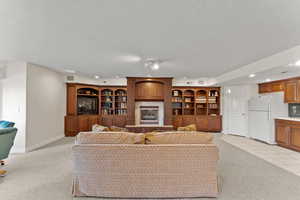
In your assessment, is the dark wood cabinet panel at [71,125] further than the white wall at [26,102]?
Yes

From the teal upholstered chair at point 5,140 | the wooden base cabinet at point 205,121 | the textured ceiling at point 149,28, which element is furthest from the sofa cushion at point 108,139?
the wooden base cabinet at point 205,121

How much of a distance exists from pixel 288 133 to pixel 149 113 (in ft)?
16.3

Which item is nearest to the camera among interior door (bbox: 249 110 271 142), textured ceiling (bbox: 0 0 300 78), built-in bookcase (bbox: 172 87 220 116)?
textured ceiling (bbox: 0 0 300 78)

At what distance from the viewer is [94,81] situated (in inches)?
299

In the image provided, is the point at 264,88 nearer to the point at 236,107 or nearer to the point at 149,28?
the point at 236,107

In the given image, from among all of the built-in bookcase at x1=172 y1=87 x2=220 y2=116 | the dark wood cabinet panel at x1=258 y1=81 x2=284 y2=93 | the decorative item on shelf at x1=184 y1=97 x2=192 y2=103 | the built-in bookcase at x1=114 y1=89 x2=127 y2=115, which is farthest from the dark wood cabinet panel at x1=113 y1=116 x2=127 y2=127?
the dark wood cabinet panel at x1=258 y1=81 x2=284 y2=93

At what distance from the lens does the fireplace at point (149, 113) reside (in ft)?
25.2

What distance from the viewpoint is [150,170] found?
230 centimetres

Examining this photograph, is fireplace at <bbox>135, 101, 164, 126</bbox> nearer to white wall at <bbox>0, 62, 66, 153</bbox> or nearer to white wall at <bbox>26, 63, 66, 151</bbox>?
white wall at <bbox>26, 63, 66, 151</bbox>

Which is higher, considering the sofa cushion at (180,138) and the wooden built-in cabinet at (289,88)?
the wooden built-in cabinet at (289,88)

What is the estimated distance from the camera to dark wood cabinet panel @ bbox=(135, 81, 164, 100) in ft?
24.5

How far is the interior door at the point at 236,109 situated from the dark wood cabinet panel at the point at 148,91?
3006 mm

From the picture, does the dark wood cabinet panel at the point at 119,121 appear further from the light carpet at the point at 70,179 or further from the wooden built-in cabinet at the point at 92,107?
the light carpet at the point at 70,179

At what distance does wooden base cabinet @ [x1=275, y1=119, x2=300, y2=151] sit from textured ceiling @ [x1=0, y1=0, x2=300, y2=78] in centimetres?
242
